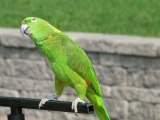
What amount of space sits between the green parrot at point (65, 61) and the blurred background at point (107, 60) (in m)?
3.88

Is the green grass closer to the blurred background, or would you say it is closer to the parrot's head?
the blurred background

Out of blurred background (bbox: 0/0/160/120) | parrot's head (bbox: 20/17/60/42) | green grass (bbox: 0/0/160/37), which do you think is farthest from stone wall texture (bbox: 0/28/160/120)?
parrot's head (bbox: 20/17/60/42)

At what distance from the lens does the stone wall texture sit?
7.79 meters

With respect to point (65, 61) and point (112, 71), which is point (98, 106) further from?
point (112, 71)

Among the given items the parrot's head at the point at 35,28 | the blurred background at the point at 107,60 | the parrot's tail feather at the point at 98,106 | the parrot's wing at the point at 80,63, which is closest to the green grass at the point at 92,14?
the blurred background at the point at 107,60

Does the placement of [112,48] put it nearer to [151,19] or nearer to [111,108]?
[111,108]

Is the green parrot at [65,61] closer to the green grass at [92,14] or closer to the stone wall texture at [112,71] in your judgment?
the stone wall texture at [112,71]

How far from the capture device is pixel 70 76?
12.2 feet

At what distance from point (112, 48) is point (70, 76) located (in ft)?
13.8

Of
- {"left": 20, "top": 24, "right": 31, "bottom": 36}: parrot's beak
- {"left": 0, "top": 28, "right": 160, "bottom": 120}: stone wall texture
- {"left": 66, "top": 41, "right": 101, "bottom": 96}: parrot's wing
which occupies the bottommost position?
{"left": 0, "top": 28, "right": 160, "bottom": 120}: stone wall texture

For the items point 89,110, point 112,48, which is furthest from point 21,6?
point 89,110

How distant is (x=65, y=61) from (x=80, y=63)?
0.30 ft

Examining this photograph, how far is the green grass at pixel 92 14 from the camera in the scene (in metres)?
9.44

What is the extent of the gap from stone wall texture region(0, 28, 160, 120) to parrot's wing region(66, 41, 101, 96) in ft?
12.7
